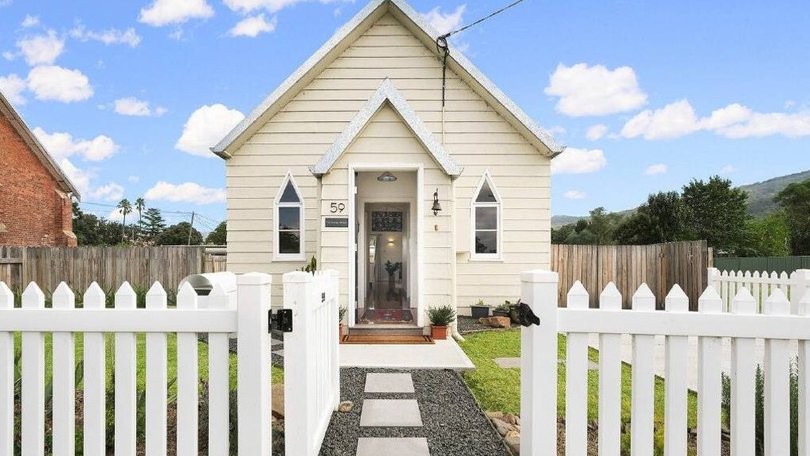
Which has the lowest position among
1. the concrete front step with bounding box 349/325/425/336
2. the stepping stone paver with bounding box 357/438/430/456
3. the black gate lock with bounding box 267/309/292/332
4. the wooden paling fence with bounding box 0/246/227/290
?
the concrete front step with bounding box 349/325/425/336

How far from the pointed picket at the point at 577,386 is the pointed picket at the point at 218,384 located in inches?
63.4

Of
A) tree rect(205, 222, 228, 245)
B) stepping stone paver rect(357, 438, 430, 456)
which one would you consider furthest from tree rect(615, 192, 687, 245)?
tree rect(205, 222, 228, 245)


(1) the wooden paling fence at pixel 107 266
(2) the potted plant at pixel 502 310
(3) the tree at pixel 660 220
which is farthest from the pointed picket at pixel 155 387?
(3) the tree at pixel 660 220

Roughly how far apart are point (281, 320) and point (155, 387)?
2.19 feet

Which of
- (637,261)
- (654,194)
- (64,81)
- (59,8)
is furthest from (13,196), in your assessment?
(654,194)

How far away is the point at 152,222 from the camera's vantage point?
214 feet

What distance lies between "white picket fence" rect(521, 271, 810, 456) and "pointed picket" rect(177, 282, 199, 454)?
1.59 metres

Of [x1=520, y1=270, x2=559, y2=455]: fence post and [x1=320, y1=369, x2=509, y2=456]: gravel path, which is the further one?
[x1=320, y1=369, x2=509, y2=456]: gravel path

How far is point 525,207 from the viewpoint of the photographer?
10438mm

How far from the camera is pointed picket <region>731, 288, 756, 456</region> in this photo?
2189mm

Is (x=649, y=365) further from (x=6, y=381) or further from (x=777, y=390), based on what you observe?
(x=6, y=381)

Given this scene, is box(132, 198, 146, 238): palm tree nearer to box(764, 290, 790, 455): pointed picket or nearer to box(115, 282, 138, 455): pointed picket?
box(115, 282, 138, 455): pointed picket

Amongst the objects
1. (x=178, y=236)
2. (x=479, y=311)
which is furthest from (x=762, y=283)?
(x=178, y=236)

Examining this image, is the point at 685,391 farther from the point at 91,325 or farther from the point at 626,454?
the point at 91,325
